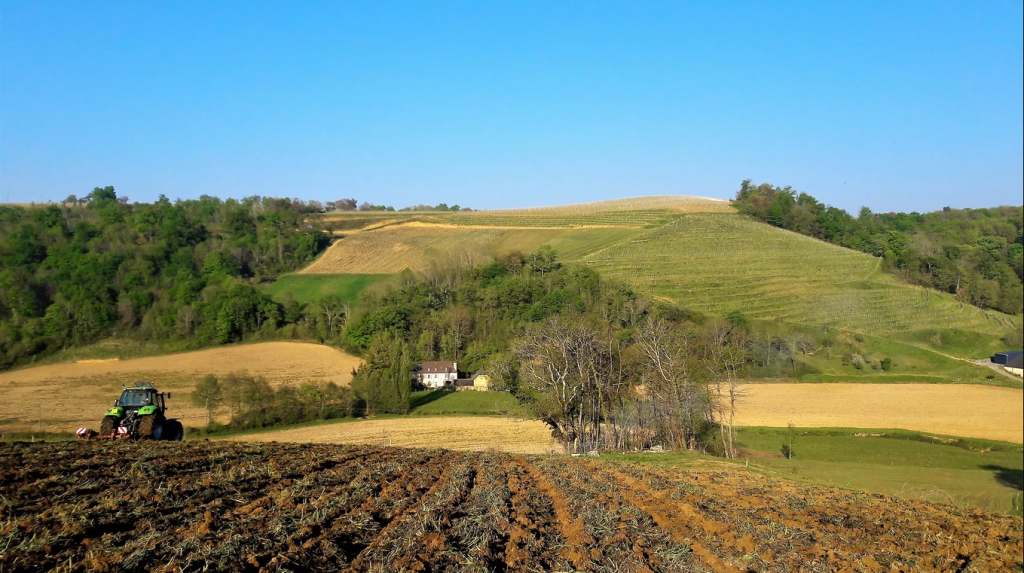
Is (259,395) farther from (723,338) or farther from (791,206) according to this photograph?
(791,206)

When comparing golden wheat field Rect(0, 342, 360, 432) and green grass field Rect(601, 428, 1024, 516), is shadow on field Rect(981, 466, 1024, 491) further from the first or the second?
golden wheat field Rect(0, 342, 360, 432)

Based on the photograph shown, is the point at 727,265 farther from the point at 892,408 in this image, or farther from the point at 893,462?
the point at 893,462

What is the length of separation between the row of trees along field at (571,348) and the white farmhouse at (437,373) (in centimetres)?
73

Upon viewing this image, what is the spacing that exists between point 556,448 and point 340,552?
94.8 feet

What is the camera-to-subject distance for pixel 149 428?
19812 millimetres

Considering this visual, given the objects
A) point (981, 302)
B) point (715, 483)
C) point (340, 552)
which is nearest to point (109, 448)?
point (340, 552)

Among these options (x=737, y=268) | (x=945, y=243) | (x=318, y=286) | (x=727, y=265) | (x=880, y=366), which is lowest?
(x=880, y=366)

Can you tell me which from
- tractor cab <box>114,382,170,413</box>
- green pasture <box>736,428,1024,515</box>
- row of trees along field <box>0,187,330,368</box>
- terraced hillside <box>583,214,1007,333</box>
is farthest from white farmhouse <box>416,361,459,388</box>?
tractor cab <box>114,382,170,413</box>

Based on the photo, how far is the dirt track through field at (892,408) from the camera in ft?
102

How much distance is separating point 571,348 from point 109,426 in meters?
22.6

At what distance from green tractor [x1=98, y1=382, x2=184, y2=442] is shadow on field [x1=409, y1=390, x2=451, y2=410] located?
27699 millimetres

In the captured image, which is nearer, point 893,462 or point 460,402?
point 893,462

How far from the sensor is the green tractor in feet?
64.5

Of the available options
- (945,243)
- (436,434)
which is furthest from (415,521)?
(945,243)
